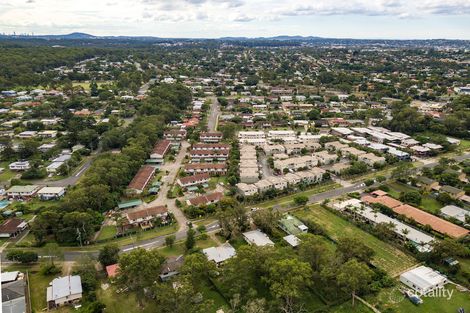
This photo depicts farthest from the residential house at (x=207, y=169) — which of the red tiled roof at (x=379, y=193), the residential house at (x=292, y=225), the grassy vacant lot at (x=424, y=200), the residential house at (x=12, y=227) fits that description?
the grassy vacant lot at (x=424, y=200)

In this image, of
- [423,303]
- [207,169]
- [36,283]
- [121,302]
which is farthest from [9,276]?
[423,303]

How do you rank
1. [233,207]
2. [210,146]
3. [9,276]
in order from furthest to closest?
[210,146]
[233,207]
[9,276]

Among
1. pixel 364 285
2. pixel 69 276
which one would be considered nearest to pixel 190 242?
pixel 69 276

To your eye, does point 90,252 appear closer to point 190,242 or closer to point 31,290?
point 31,290

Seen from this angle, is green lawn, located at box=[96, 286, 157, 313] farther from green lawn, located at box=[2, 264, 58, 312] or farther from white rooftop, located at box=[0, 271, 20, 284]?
white rooftop, located at box=[0, 271, 20, 284]

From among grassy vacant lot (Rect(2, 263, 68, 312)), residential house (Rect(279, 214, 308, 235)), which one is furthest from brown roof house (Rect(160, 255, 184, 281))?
residential house (Rect(279, 214, 308, 235))

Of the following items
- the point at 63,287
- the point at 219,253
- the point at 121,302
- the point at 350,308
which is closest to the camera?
the point at 350,308

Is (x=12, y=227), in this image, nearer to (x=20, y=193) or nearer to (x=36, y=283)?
(x=20, y=193)
